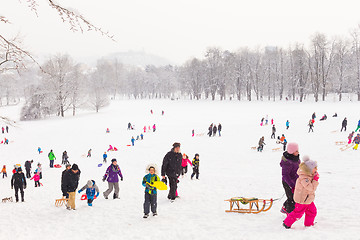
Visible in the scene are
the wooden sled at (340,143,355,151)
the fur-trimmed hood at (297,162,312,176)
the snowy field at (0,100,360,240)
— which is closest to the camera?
the fur-trimmed hood at (297,162,312,176)

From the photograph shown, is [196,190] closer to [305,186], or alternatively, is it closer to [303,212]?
[303,212]

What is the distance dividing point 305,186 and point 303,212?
0.63 meters

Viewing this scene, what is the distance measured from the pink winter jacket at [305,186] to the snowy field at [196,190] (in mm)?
719

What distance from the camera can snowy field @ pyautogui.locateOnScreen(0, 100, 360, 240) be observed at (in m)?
6.25

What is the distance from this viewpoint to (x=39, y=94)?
157ft

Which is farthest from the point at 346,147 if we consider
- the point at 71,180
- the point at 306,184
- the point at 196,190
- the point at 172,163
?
the point at 71,180

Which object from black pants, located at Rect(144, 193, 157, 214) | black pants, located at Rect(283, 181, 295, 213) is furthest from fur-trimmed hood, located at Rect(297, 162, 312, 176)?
black pants, located at Rect(144, 193, 157, 214)

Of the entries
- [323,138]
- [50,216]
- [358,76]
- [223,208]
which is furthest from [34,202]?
[358,76]

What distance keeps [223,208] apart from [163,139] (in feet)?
70.2

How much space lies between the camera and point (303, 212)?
16.9 ft

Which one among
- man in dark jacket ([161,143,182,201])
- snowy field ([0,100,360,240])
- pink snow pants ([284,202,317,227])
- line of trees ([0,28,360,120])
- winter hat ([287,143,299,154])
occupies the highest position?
line of trees ([0,28,360,120])

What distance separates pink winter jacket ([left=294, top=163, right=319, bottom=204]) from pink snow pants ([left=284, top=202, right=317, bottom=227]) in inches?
7.5

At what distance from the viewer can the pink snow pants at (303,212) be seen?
512cm

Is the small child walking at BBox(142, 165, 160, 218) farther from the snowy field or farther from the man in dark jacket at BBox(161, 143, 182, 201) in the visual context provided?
the man in dark jacket at BBox(161, 143, 182, 201)
